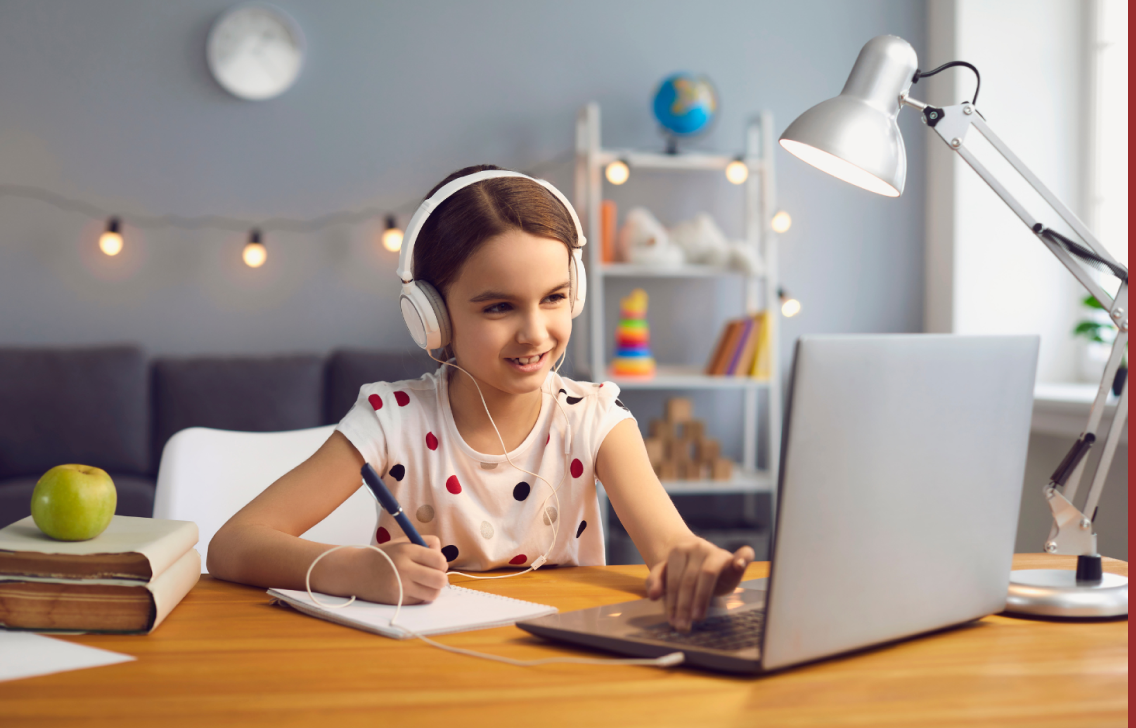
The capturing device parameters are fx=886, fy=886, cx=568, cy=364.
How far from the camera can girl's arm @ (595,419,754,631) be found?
67 cm

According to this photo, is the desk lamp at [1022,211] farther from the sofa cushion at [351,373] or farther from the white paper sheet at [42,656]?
the sofa cushion at [351,373]

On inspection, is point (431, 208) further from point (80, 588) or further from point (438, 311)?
point (80, 588)

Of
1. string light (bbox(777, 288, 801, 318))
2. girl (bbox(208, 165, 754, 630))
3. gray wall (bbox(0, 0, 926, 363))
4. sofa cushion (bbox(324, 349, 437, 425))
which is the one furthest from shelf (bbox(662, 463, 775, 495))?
girl (bbox(208, 165, 754, 630))

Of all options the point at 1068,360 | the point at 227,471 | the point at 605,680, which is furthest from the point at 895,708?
the point at 1068,360

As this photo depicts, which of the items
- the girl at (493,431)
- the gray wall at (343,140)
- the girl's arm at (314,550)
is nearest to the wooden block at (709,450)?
the gray wall at (343,140)

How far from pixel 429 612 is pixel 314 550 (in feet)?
0.57

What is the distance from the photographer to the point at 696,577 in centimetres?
67

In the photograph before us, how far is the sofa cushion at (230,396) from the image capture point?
112 inches

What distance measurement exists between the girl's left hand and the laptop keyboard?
10 millimetres

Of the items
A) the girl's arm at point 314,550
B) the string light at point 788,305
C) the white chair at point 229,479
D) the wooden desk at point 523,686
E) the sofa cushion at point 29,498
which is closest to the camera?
the wooden desk at point 523,686

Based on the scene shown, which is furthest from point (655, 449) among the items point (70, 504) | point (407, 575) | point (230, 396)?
point (70, 504)

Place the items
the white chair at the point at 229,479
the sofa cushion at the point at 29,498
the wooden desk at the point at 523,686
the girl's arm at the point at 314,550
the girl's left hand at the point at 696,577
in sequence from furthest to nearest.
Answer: the sofa cushion at the point at 29,498 < the white chair at the point at 229,479 < the girl's arm at the point at 314,550 < the girl's left hand at the point at 696,577 < the wooden desk at the point at 523,686

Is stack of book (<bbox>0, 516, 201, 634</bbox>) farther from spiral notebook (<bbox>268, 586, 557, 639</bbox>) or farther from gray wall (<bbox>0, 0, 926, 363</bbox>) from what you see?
gray wall (<bbox>0, 0, 926, 363</bbox>)

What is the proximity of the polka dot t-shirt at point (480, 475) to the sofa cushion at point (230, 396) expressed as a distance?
178 centimetres
